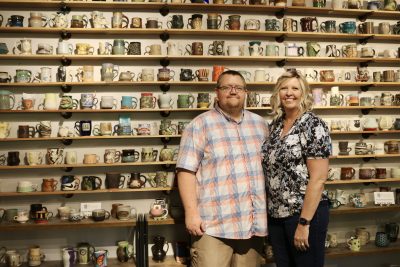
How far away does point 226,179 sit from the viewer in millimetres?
2539

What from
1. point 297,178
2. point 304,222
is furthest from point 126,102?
point 304,222

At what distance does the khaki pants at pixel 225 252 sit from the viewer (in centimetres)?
254

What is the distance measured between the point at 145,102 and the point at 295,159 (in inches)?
55.8

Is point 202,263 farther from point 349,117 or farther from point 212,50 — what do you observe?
point 349,117

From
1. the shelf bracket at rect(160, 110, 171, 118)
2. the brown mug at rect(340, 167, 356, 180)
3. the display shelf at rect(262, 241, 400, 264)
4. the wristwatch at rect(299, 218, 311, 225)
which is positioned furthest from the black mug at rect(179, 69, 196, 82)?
the display shelf at rect(262, 241, 400, 264)

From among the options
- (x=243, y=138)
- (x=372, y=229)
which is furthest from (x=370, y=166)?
(x=243, y=138)

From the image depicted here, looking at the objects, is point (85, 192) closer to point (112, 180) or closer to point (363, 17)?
point (112, 180)

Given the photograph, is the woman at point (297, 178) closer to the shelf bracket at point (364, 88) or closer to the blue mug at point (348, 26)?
the blue mug at point (348, 26)

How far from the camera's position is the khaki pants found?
254 centimetres

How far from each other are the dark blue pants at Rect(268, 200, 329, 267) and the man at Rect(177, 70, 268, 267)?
0.16 m

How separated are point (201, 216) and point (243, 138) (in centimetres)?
51

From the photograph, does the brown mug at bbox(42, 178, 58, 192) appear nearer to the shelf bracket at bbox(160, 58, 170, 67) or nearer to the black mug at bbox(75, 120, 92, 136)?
the black mug at bbox(75, 120, 92, 136)

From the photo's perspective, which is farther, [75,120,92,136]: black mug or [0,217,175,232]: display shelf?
[75,120,92,136]: black mug

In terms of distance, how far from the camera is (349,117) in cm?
384
